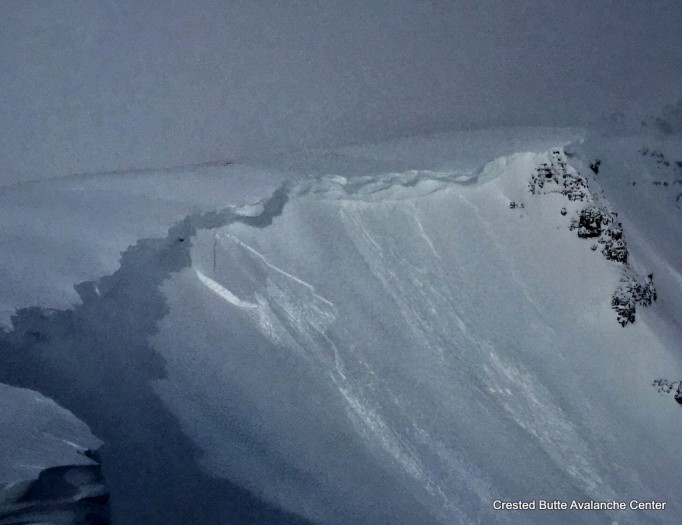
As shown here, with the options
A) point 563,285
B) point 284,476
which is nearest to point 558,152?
point 563,285

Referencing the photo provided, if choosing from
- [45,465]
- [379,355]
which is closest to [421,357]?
[379,355]

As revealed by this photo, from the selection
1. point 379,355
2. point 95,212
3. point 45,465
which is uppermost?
point 95,212

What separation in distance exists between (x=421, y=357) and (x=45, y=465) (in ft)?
3.58

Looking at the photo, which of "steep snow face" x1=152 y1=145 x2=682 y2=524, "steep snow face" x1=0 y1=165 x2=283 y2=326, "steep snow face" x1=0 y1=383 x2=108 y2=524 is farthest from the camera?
"steep snow face" x1=0 y1=165 x2=283 y2=326

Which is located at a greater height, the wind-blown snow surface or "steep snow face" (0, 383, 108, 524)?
the wind-blown snow surface

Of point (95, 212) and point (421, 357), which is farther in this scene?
point (95, 212)

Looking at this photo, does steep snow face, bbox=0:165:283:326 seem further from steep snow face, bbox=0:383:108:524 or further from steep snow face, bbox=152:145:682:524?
steep snow face, bbox=0:383:108:524

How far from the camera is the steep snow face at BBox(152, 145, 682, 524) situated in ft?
6.46

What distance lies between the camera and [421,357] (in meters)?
2.18

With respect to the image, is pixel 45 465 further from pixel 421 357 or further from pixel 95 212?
pixel 421 357

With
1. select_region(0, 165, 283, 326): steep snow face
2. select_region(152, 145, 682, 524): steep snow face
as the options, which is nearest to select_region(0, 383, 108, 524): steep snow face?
select_region(152, 145, 682, 524): steep snow face

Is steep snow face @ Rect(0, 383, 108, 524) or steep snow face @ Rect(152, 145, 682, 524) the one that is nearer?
steep snow face @ Rect(0, 383, 108, 524)

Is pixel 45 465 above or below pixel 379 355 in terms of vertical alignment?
below

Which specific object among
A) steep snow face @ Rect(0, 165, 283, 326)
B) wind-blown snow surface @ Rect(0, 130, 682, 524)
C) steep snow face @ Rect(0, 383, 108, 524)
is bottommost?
steep snow face @ Rect(0, 383, 108, 524)
